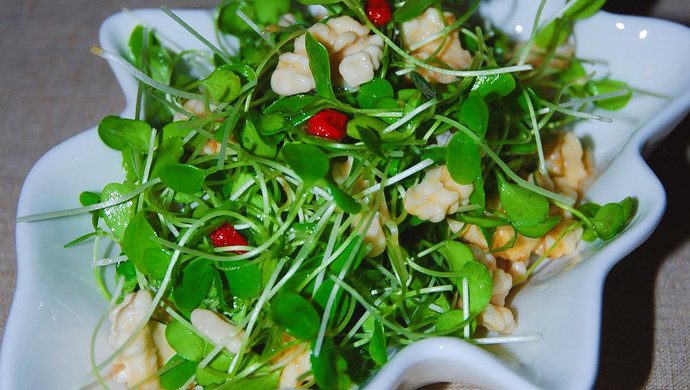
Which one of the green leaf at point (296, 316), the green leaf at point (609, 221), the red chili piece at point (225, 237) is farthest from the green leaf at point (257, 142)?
the green leaf at point (609, 221)

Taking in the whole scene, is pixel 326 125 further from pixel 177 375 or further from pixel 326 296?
pixel 177 375

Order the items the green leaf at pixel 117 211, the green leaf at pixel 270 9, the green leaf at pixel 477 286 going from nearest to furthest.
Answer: the green leaf at pixel 477 286 < the green leaf at pixel 117 211 < the green leaf at pixel 270 9

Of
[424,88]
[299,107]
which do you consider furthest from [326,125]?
[424,88]

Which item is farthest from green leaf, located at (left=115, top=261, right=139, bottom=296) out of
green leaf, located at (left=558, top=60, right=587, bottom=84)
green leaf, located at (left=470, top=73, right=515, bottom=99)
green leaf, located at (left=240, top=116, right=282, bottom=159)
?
green leaf, located at (left=558, top=60, right=587, bottom=84)

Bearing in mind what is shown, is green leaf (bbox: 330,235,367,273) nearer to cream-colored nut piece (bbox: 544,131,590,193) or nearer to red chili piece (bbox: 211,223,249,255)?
red chili piece (bbox: 211,223,249,255)

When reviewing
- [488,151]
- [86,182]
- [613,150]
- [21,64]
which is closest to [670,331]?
[613,150]

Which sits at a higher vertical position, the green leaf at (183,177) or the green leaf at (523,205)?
the green leaf at (183,177)

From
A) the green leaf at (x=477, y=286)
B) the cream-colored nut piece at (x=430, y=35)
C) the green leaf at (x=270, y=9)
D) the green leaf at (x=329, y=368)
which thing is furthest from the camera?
the green leaf at (x=270, y=9)

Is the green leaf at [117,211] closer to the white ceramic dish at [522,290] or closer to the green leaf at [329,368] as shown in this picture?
the white ceramic dish at [522,290]
